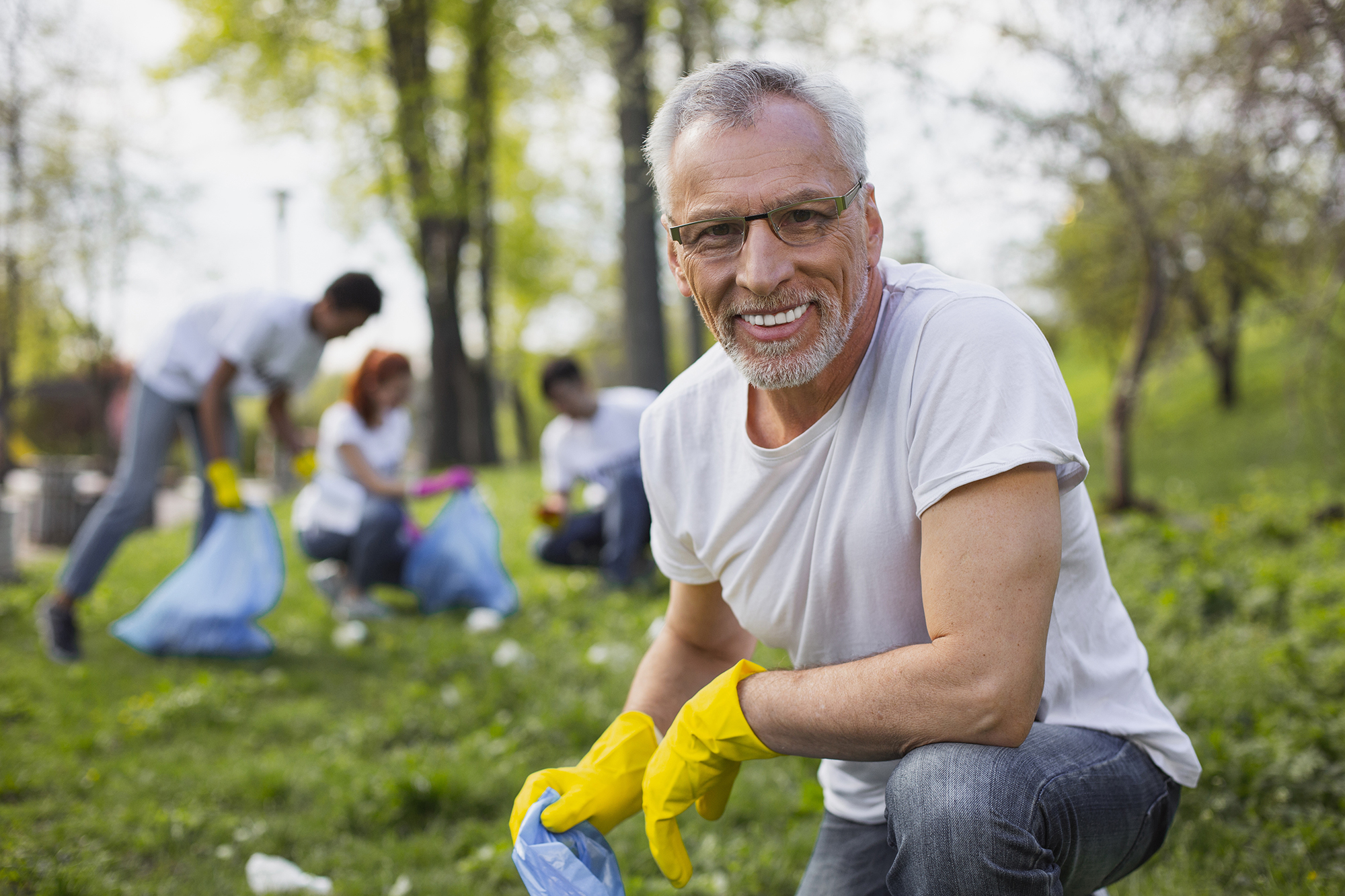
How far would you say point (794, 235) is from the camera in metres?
1.46

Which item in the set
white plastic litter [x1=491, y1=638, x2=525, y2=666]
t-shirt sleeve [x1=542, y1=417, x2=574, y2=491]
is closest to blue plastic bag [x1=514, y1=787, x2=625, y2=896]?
white plastic litter [x1=491, y1=638, x2=525, y2=666]

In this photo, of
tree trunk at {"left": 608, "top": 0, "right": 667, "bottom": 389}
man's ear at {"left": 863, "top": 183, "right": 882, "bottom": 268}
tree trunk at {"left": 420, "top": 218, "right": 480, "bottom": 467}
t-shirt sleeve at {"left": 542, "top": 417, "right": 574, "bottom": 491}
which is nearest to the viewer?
man's ear at {"left": 863, "top": 183, "right": 882, "bottom": 268}

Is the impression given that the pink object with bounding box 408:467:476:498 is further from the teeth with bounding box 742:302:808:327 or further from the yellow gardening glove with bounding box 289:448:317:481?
the teeth with bounding box 742:302:808:327

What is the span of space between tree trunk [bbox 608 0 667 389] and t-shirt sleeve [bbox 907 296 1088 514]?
19.3 ft

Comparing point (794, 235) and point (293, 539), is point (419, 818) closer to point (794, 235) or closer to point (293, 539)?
point (794, 235)

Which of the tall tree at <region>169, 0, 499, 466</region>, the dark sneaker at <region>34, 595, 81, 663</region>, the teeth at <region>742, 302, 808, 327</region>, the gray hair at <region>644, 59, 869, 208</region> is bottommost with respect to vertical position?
the dark sneaker at <region>34, 595, 81, 663</region>

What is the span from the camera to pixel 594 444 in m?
5.43

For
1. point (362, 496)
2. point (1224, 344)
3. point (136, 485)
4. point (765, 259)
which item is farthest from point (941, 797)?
point (1224, 344)

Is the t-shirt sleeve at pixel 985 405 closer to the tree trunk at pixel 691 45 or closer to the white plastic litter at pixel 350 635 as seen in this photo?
the white plastic litter at pixel 350 635

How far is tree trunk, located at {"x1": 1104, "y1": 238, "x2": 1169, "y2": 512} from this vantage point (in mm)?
6562

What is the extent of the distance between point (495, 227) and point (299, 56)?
4.60 m

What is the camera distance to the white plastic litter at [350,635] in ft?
14.6

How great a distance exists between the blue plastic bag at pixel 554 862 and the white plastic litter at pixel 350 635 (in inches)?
124

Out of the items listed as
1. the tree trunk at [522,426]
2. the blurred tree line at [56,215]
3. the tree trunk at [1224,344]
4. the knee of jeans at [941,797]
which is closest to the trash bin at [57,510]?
the blurred tree line at [56,215]
